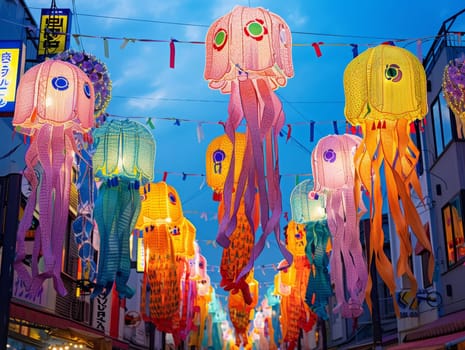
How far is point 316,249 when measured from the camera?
13.6 meters

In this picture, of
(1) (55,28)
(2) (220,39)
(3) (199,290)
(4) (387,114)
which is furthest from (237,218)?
(3) (199,290)

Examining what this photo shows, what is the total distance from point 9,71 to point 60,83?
119 inches

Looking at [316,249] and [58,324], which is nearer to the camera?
[316,249]

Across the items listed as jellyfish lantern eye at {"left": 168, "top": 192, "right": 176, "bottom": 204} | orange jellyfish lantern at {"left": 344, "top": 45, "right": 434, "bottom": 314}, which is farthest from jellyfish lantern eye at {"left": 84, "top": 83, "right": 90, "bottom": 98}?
jellyfish lantern eye at {"left": 168, "top": 192, "right": 176, "bottom": 204}

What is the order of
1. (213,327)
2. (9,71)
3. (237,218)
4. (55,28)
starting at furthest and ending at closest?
A: (213,327)
(55,28)
(9,71)
(237,218)

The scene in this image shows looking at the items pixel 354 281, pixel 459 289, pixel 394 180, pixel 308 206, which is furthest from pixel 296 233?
pixel 394 180

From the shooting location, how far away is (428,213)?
19.5 meters

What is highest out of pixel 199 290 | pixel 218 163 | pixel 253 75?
pixel 199 290

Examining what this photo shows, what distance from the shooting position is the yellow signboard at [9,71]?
426 inches

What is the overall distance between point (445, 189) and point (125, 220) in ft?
36.4

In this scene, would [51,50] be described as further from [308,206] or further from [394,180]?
[394,180]

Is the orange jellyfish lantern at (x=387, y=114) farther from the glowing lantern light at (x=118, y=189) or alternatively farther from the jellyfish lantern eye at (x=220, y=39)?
the glowing lantern light at (x=118, y=189)

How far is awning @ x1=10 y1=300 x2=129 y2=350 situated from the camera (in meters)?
11.6

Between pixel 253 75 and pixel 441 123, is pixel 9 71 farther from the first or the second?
pixel 441 123
